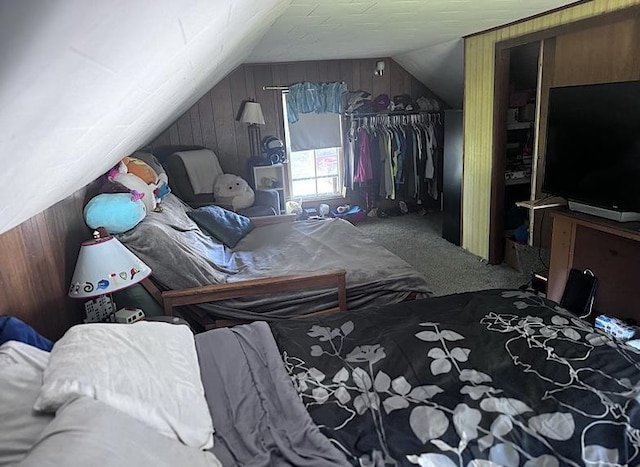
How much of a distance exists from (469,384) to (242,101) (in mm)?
4572

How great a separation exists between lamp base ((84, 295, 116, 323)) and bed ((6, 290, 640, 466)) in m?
0.67

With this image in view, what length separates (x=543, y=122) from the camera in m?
3.56

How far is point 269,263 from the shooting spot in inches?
122

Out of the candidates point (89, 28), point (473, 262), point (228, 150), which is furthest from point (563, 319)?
point (228, 150)

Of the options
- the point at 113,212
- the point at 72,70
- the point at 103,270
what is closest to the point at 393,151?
the point at 113,212

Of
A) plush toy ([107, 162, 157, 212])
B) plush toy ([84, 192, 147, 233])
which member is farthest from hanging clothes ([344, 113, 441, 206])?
plush toy ([84, 192, 147, 233])

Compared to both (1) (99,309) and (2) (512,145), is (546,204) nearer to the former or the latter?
(2) (512,145)

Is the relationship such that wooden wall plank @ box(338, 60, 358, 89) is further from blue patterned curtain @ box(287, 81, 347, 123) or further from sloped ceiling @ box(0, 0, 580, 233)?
sloped ceiling @ box(0, 0, 580, 233)

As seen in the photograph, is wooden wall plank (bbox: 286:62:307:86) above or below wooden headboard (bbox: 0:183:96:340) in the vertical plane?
above

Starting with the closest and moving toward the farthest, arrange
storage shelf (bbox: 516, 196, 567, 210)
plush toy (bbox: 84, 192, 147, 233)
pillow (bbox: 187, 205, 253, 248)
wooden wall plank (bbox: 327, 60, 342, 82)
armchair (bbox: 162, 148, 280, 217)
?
plush toy (bbox: 84, 192, 147, 233) < storage shelf (bbox: 516, 196, 567, 210) < pillow (bbox: 187, 205, 253, 248) < armchair (bbox: 162, 148, 280, 217) < wooden wall plank (bbox: 327, 60, 342, 82)

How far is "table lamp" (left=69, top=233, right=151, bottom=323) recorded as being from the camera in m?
1.88

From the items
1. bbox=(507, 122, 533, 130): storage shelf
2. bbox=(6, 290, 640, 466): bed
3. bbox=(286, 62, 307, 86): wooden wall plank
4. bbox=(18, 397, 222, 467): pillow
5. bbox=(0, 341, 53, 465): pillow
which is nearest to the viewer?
bbox=(18, 397, 222, 467): pillow

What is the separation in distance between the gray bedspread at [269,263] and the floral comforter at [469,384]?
2.07 feet

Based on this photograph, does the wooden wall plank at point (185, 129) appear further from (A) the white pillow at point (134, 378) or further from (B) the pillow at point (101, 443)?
(B) the pillow at point (101, 443)
